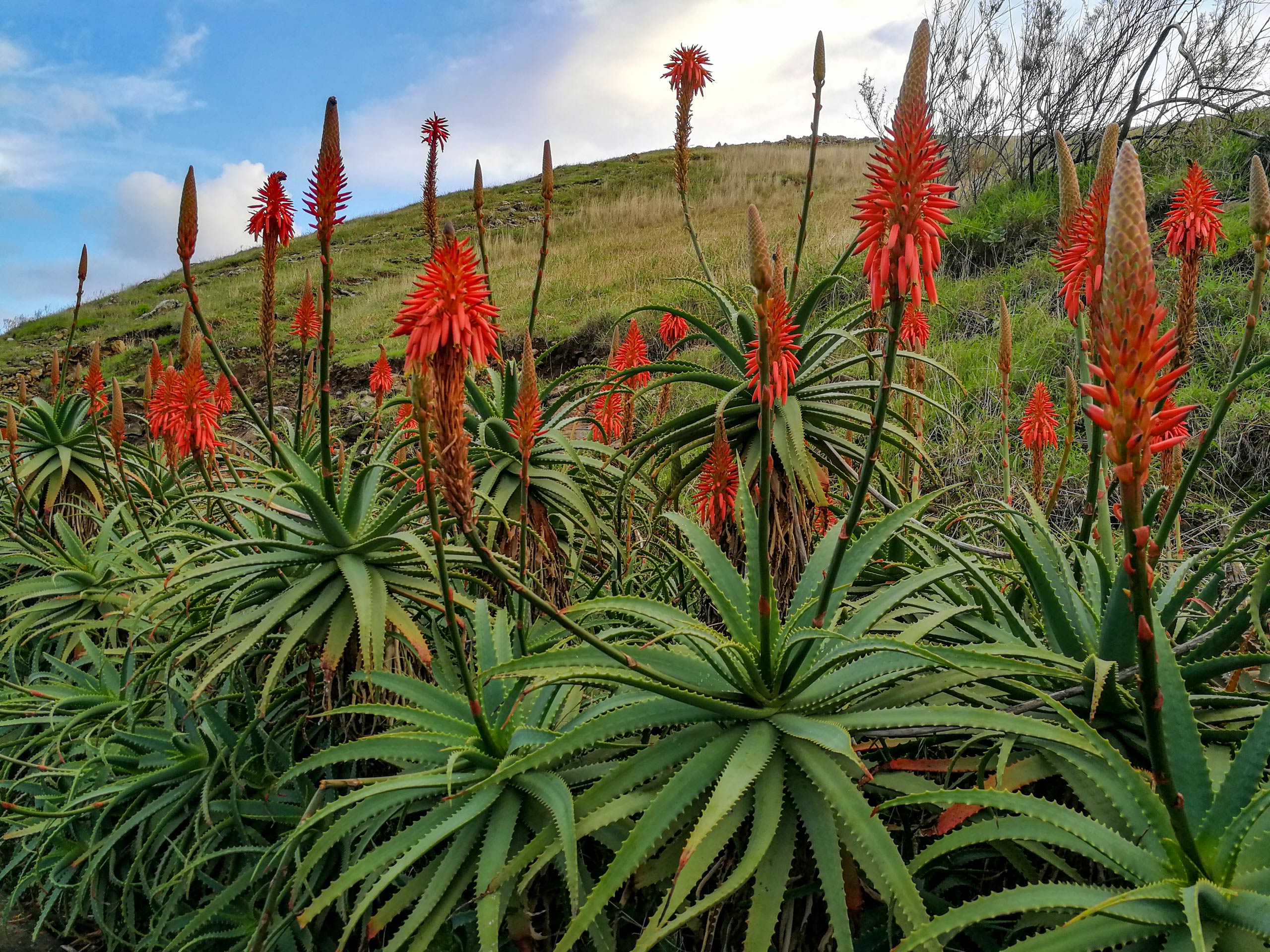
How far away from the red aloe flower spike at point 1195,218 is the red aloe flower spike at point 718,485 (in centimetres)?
151

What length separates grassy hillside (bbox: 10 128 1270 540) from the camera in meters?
5.45

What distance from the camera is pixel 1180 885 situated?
1.24 metres

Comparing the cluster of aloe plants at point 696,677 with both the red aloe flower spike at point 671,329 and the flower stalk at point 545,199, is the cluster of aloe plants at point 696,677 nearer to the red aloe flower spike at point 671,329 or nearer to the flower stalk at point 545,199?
the flower stalk at point 545,199

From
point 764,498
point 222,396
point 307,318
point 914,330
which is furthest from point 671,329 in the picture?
point 764,498

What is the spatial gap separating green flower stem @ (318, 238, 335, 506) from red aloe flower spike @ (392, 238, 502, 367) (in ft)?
0.97

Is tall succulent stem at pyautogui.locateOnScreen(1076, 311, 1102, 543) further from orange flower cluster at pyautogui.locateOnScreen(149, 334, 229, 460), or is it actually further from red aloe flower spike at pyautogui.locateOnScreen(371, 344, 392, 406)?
red aloe flower spike at pyautogui.locateOnScreen(371, 344, 392, 406)

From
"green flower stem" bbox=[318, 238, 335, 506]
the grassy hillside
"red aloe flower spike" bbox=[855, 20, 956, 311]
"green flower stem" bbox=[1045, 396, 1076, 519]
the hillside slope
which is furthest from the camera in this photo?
the hillside slope

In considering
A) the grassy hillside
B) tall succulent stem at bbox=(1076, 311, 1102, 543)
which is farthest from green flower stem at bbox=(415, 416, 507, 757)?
the grassy hillside

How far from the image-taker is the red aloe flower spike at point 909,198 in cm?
130

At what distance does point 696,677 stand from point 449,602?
1.97 feet

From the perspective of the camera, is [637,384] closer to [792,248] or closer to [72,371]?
[792,248]

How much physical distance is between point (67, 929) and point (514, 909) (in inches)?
83.2

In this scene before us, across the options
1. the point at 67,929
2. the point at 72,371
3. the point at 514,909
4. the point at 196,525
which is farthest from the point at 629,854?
the point at 72,371

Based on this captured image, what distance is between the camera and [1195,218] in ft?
7.82
